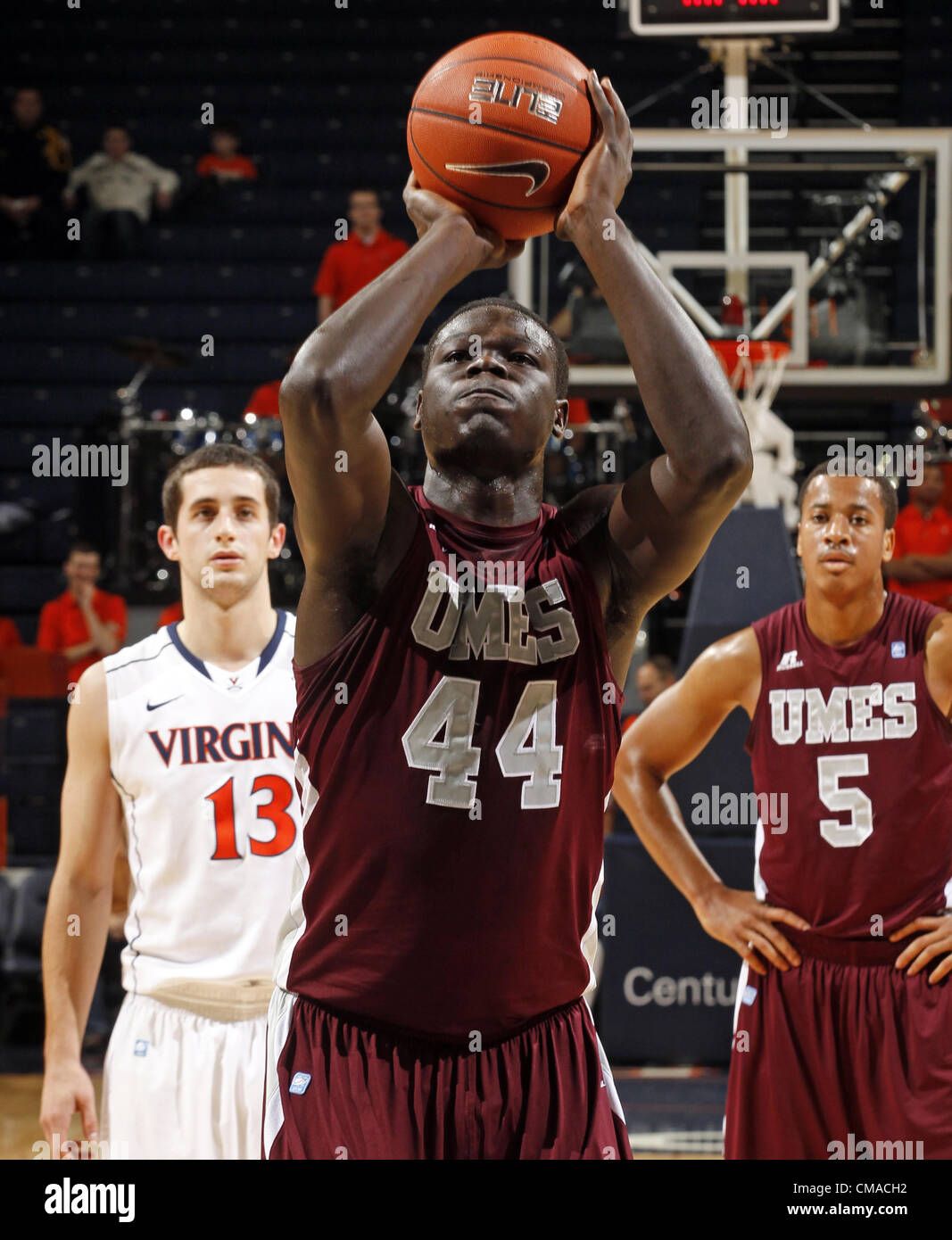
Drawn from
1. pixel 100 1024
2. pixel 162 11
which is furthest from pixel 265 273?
pixel 100 1024

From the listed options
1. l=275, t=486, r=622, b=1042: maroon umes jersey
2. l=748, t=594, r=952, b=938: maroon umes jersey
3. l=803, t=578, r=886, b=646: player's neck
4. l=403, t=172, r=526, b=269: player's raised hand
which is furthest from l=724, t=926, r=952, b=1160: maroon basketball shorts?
l=403, t=172, r=526, b=269: player's raised hand

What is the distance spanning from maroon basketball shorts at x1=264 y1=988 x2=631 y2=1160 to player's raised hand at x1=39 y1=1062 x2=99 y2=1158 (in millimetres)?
1124

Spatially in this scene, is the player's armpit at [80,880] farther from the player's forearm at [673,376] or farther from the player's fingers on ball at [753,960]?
the player's forearm at [673,376]

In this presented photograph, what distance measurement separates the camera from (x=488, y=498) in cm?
265

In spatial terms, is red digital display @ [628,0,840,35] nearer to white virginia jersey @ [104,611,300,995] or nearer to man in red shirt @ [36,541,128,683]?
man in red shirt @ [36,541,128,683]

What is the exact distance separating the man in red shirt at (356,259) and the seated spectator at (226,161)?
211 cm

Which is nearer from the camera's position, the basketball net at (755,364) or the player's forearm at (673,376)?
the player's forearm at (673,376)

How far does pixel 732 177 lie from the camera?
27.4ft

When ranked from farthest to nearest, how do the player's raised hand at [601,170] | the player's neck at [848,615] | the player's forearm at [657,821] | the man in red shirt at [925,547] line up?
the man in red shirt at [925,547]
the player's forearm at [657,821]
the player's neck at [848,615]
the player's raised hand at [601,170]

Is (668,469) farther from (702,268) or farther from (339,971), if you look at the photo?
(702,268)

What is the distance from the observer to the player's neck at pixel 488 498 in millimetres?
2646

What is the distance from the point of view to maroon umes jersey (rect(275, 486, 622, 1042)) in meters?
2.44

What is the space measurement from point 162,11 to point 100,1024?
957 cm

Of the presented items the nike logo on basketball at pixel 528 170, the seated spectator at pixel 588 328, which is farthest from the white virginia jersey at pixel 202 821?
the seated spectator at pixel 588 328
